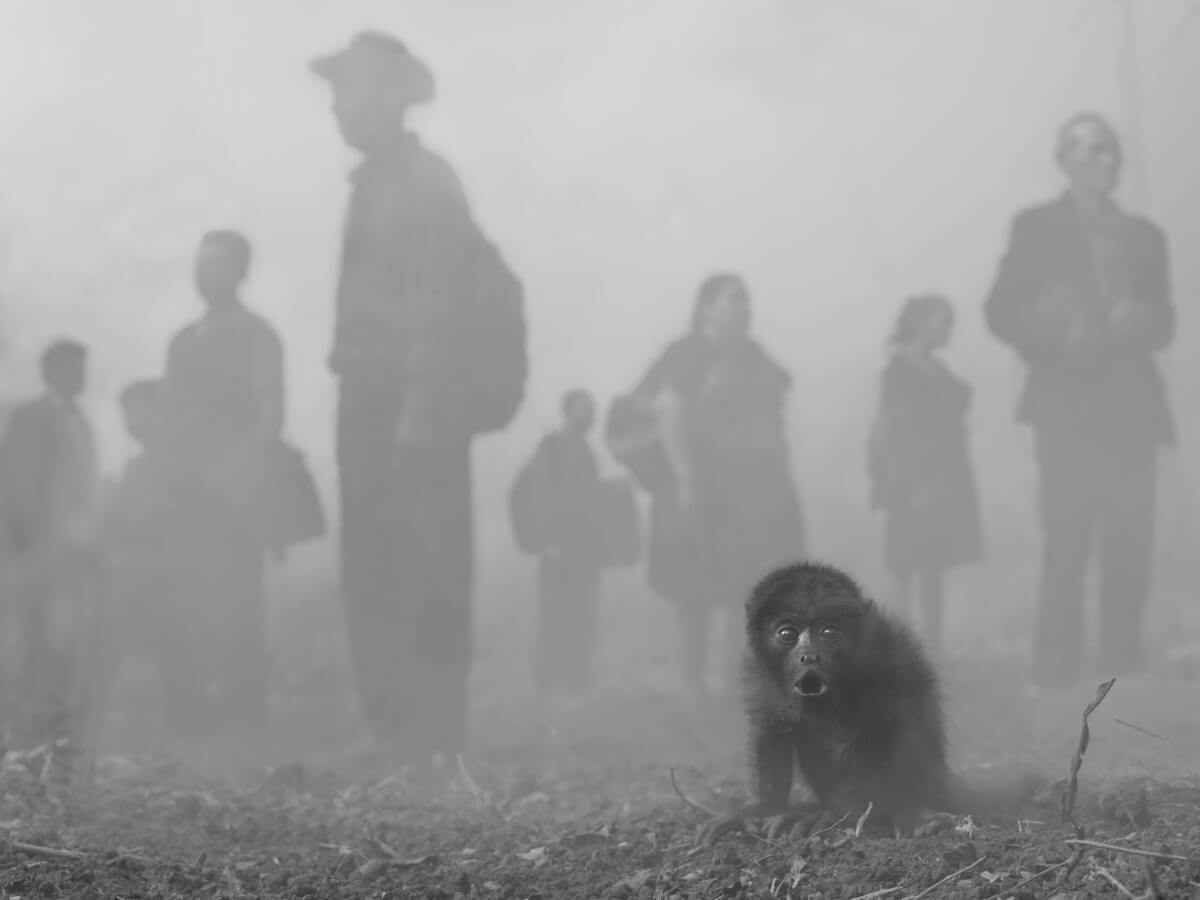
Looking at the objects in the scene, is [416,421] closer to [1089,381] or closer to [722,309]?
[722,309]

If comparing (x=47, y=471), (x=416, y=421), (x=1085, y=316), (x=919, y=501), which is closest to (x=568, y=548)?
(x=416, y=421)

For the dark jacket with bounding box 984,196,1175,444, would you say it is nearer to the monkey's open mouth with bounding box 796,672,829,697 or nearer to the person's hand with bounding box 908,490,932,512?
the person's hand with bounding box 908,490,932,512

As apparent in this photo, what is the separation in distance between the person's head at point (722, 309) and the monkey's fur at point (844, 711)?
489 cm

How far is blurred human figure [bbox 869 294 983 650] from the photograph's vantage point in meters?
7.69

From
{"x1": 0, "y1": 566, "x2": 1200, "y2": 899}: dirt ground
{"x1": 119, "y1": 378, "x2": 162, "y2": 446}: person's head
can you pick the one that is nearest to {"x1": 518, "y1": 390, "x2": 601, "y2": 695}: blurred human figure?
A: {"x1": 0, "y1": 566, "x2": 1200, "y2": 899}: dirt ground

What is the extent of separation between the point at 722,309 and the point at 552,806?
3816mm

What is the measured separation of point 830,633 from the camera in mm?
3027

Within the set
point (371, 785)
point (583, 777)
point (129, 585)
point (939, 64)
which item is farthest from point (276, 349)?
point (939, 64)

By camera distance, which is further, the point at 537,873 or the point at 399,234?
the point at 399,234

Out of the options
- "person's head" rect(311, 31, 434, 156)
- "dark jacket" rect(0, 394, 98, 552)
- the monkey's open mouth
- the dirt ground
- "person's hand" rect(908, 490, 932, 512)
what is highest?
"person's head" rect(311, 31, 434, 156)

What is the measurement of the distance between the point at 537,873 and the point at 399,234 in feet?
15.3

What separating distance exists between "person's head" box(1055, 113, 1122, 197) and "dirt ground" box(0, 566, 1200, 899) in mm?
2765

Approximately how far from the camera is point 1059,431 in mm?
7363

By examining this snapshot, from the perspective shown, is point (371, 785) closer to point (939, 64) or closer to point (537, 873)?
point (537, 873)
